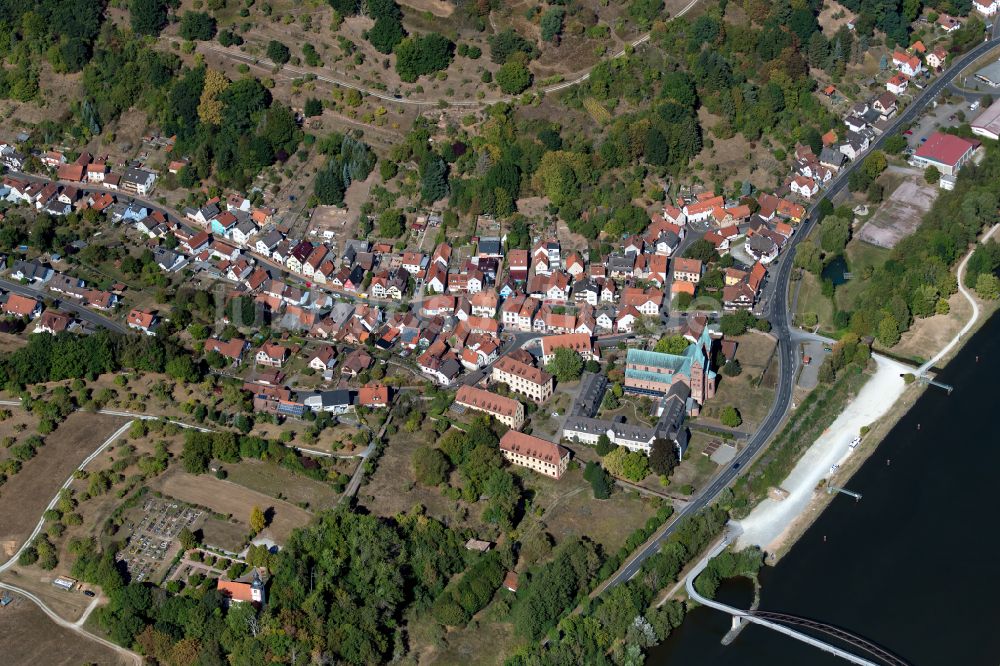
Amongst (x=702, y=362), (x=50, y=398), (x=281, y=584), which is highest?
(x=702, y=362)

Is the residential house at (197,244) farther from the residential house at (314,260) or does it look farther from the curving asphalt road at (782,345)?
the curving asphalt road at (782,345)

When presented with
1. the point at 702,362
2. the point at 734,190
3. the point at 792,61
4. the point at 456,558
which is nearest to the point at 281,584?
the point at 456,558

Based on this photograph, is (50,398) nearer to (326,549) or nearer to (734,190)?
(326,549)

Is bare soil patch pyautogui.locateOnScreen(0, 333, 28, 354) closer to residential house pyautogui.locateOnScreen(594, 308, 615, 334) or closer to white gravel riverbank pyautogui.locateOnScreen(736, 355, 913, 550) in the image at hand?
residential house pyautogui.locateOnScreen(594, 308, 615, 334)

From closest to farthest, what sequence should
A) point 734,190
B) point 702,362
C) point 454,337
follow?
1. point 702,362
2. point 454,337
3. point 734,190

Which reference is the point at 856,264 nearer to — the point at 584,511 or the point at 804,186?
the point at 804,186

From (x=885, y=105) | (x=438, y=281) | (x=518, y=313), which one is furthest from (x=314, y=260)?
(x=885, y=105)

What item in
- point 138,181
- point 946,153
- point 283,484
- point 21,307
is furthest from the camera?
point 138,181
